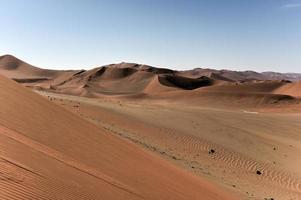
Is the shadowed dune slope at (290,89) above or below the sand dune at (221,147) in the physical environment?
above

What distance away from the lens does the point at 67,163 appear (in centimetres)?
701

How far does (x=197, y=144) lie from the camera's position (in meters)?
18.5

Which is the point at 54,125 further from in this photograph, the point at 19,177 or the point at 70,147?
the point at 19,177

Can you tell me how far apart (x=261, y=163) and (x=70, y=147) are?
441 inches

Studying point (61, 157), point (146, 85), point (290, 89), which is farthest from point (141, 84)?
point (61, 157)

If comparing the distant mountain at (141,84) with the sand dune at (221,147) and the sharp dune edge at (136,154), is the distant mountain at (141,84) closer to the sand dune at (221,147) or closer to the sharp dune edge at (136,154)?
the sand dune at (221,147)

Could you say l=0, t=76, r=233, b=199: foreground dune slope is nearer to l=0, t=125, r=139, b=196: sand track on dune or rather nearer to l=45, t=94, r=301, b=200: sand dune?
l=0, t=125, r=139, b=196: sand track on dune

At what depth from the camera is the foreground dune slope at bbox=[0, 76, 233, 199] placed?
5.41 m

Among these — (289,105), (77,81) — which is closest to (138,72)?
(77,81)

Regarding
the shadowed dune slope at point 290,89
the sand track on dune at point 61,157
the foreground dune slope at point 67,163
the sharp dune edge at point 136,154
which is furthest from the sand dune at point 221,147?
the shadowed dune slope at point 290,89

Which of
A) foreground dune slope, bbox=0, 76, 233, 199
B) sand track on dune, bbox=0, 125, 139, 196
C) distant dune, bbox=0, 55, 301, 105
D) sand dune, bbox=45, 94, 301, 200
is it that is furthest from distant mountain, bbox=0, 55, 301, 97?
sand track on dune, bbox=0, 125, 139, 196

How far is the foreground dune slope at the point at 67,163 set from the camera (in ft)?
17.7

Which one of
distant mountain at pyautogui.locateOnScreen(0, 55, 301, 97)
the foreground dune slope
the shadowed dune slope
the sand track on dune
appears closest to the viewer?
the foreground dune slope

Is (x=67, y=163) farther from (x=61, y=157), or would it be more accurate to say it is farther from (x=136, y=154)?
(x=136, y=154)
